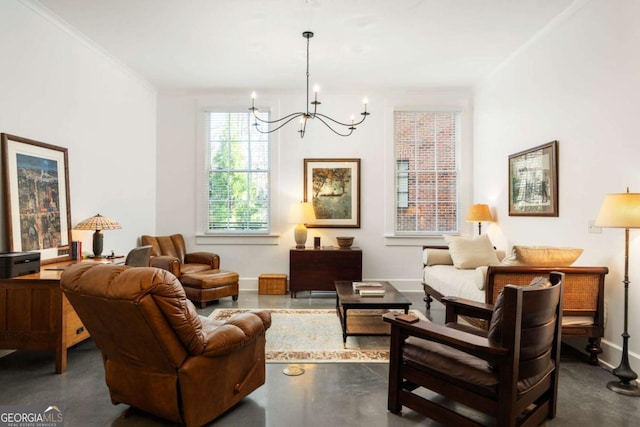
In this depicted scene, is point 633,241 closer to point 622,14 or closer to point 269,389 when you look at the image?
point 622,14

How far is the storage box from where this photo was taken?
530 cm

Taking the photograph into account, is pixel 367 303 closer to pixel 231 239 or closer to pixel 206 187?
pixel 231 239

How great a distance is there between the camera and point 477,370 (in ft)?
5.98

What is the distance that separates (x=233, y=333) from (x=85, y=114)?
3.40 metres

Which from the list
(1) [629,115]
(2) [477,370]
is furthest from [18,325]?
(1) [629,115]

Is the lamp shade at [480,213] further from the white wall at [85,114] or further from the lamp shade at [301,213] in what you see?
the white wall at [85,114]

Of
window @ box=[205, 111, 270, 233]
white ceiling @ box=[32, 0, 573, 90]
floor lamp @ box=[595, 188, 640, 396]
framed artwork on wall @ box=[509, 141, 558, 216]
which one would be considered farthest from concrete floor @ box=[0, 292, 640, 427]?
white ceiling @ box=[32, 0, 573, 90]

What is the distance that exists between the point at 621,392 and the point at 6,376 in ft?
14.2

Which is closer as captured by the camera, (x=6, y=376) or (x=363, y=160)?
Result: (x=6, y=376)

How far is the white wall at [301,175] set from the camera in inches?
221

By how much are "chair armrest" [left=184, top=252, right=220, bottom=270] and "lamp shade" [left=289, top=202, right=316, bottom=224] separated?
3.94 ft

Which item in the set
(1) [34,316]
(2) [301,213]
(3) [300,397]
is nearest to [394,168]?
(2) [301,213]

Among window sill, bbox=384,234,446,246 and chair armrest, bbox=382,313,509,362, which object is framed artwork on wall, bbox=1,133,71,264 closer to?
chair armrest, bbox=382,313,509,362

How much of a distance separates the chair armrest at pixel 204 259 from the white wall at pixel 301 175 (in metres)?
0.30
